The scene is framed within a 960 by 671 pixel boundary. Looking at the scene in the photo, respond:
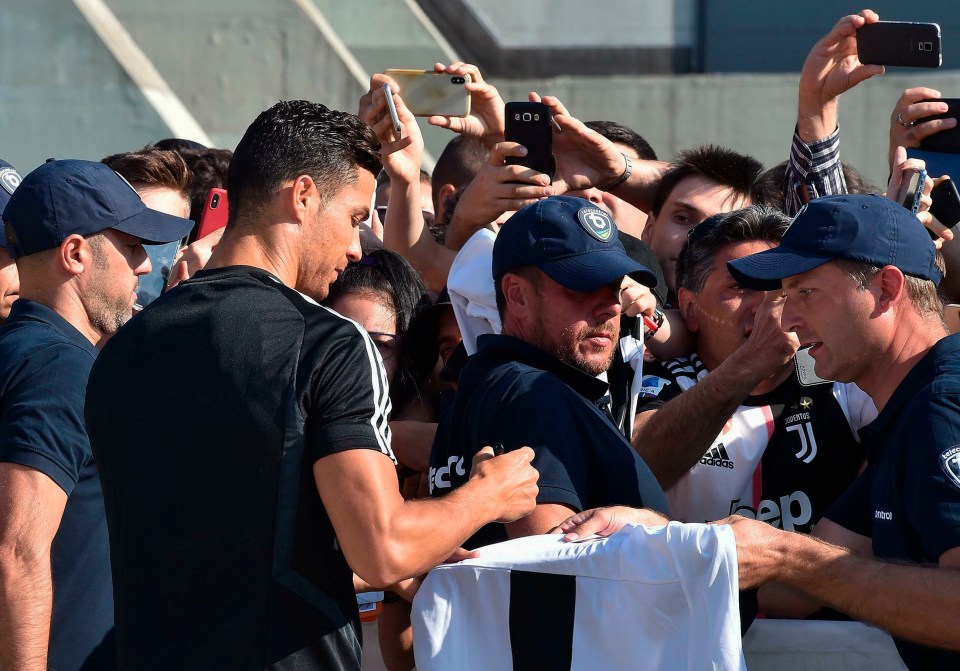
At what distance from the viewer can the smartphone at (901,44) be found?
388cm

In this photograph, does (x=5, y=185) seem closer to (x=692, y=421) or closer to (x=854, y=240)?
(x=692, y=421)

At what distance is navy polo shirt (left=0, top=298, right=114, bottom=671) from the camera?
2.92 meters

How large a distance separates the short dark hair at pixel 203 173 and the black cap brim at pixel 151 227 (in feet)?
5.60

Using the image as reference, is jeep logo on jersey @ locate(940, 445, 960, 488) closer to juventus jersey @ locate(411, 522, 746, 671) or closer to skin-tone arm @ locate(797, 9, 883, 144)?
juventus jersey @ locate(411, 522, 746, 671)

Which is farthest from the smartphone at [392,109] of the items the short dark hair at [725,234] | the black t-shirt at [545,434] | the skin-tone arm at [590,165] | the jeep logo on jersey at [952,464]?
the jeep logo on jersey at [952,464]

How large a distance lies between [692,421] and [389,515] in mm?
1278

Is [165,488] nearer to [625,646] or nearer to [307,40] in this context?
[625,646]

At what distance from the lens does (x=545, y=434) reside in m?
2.69

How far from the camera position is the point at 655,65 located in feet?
30.9

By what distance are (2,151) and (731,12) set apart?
17.7ft

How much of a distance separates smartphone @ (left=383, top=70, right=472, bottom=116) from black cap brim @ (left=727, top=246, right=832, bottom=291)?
4.78 feet

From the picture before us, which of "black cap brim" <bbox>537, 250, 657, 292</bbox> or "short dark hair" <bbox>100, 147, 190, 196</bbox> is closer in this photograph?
"black cap brim" <bbox>537, 250, 657, 292</bbox>

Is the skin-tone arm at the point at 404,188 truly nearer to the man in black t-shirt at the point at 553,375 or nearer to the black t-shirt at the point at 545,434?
the man in black t-shirt at the point at 553,375


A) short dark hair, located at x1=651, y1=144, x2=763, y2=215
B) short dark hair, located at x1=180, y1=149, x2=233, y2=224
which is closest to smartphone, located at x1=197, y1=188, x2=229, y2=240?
short dark hair, located at x1=180, y1=149, x2=233, y2=224
